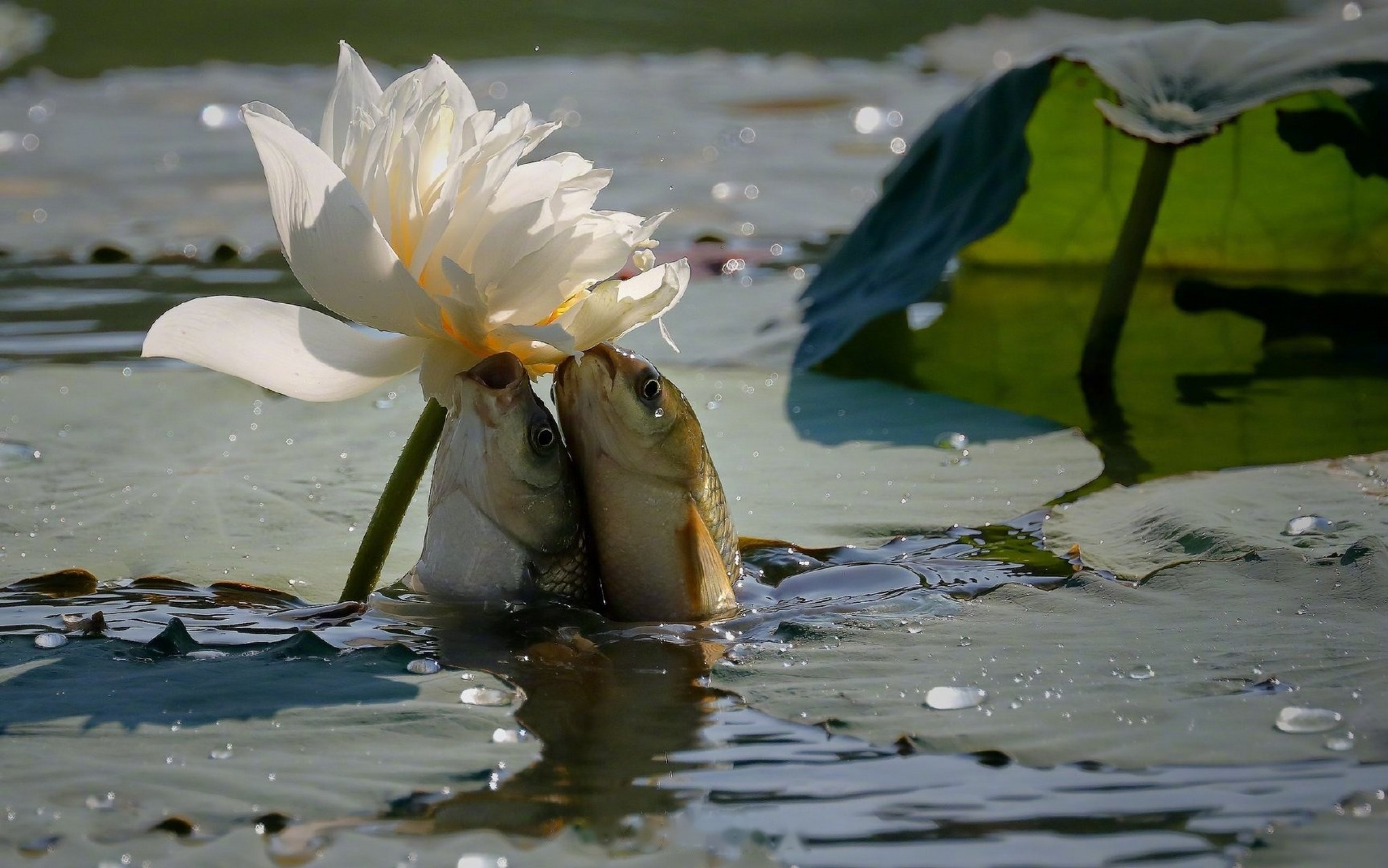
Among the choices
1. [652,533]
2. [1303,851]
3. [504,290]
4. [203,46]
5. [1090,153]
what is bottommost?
[1303,851]

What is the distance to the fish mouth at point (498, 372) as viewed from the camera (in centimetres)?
182

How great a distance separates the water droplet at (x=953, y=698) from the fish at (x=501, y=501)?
1.83 feet

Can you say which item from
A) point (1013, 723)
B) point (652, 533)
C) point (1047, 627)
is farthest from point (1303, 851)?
point (652, 533)

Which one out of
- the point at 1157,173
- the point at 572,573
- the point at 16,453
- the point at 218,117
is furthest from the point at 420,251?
the point at 218,117

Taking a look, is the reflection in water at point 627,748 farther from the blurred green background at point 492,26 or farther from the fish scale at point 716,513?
the blurred green background at point 492,26

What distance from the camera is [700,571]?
1967 millimetres

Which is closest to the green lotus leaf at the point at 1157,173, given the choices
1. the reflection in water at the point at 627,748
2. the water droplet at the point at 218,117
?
the reflection in water at the point at 627,748

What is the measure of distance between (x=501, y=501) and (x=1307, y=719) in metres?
1.00

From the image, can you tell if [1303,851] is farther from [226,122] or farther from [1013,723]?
[226,122]

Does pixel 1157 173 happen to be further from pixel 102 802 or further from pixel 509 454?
pixel 102 802

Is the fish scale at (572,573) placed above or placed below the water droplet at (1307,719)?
above

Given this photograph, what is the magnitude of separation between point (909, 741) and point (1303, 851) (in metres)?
0.40

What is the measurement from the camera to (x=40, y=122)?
7.48 meters

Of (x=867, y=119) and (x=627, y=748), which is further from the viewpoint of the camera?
(x=867, y=119)
